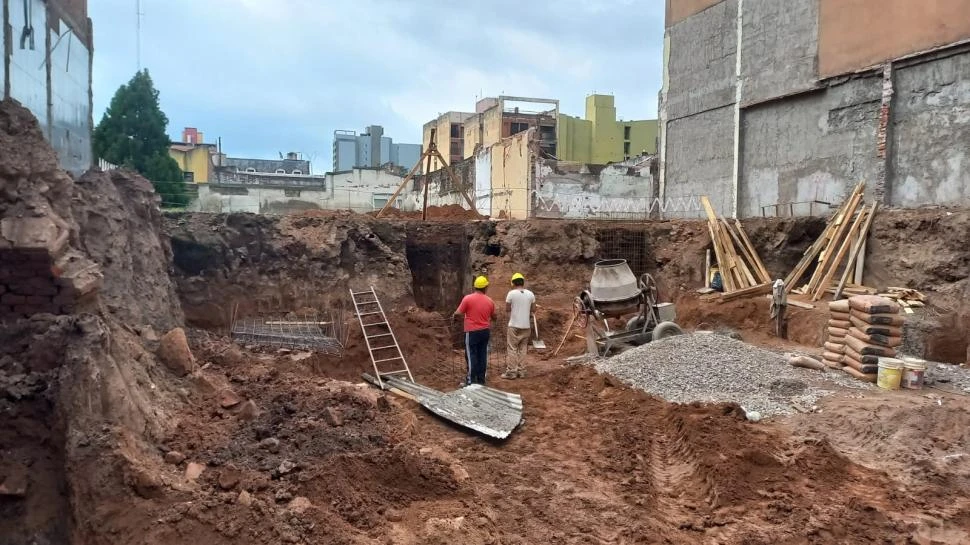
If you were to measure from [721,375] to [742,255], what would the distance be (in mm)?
7472

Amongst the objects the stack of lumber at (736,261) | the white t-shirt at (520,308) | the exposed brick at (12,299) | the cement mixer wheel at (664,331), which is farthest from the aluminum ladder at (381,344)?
the stack of lumber at (736,261)

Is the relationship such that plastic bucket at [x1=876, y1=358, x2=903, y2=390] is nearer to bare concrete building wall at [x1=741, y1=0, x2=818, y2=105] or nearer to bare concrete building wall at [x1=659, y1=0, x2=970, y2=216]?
bare concrete building wall at [x1=659, y1=0, x2=970, y2=216]

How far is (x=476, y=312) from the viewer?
8773mm

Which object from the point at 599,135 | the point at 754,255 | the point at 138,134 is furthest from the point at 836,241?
the point at 599,135

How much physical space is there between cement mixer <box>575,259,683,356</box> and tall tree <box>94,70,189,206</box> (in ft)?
66.6

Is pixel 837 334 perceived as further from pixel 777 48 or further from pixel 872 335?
pixel 777 48

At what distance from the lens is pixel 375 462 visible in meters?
4.88

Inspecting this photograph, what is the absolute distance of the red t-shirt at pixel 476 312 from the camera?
878 centimetres

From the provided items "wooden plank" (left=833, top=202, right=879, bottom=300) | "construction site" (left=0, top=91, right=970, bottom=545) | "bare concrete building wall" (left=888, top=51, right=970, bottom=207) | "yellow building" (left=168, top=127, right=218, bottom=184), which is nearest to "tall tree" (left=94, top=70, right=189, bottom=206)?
"yellow building" (left=168, top=127, right=218, bottom=184)

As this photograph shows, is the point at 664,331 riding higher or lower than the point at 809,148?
lower

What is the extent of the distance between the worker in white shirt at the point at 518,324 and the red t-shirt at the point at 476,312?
755 millimetres

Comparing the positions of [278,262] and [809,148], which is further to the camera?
[809,148]

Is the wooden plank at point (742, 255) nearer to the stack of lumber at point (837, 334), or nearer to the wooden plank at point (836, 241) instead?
the wooden plank at point (836, 241)

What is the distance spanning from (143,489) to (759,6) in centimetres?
2015
